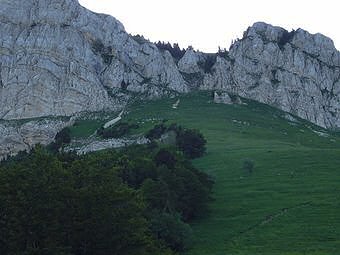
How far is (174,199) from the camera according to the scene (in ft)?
233

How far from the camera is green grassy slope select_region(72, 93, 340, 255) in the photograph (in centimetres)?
6025

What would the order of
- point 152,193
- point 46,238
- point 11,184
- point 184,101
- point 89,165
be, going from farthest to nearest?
point 184,101 < point 152,193 < point 89,165 < point 11,184 < point 46,238

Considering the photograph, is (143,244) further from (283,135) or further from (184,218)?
(283,135)

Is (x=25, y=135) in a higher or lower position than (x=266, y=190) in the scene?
higher

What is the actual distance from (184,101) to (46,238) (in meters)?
149

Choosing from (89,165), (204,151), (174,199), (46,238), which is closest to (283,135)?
(204,151)

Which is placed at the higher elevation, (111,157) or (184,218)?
(111,157)

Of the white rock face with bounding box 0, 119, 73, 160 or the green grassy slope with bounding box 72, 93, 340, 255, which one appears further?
the white rock face with bounding box 0, 119, 73, 160

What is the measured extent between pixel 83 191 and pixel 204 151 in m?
70.7

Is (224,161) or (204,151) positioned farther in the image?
(204,151)

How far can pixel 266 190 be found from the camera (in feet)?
280

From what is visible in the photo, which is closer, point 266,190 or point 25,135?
point 266,190

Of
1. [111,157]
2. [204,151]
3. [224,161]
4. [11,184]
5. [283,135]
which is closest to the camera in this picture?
[11,184]

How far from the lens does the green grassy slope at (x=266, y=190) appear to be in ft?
198
